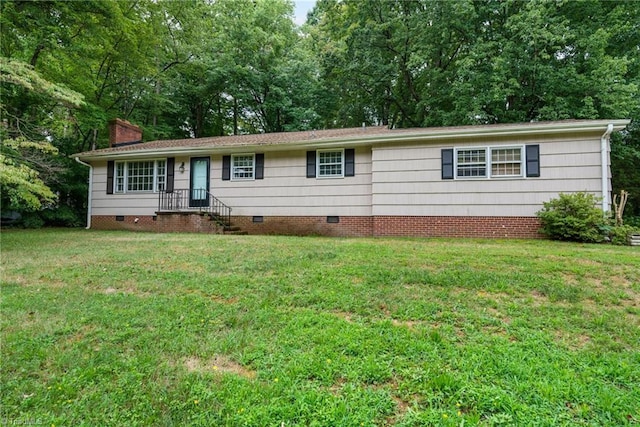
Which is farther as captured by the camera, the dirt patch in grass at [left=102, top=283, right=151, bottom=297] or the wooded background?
the wooded background

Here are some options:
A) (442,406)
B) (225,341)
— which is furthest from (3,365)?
(442,406)

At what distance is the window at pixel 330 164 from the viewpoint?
405 inches

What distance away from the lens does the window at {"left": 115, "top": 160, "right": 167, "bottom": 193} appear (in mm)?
11836

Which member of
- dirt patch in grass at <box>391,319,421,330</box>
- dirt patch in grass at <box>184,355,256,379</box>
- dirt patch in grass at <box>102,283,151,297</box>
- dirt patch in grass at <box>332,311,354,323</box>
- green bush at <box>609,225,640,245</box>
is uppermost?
green bush at <box>609,225,640,245</box>

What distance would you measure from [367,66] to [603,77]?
379 inches

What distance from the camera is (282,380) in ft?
7.17

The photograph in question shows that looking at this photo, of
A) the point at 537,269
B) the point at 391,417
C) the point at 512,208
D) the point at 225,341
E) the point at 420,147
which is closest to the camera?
the point at 391,417

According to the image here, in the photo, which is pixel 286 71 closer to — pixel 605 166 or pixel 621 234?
pixel 605 166

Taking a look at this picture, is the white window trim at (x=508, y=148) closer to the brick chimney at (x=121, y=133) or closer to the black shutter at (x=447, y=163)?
the black shutter at (x=447, y=163)

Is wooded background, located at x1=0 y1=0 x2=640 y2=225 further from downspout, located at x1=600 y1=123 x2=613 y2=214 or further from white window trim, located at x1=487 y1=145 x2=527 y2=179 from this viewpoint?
white window trim, located at x1=487 y1=145 x2=527 y2=179

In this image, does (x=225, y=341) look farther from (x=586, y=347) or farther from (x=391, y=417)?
(x=586, y=347)

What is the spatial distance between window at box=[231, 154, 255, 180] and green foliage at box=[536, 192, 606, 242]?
332 inches

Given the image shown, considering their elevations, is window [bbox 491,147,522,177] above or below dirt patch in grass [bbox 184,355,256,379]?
above

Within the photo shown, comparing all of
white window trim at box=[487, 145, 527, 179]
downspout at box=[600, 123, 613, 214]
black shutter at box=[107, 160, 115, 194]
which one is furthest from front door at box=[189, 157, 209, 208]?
downspout at box=[600, 123, 613, 214]
